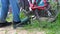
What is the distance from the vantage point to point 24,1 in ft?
23.7

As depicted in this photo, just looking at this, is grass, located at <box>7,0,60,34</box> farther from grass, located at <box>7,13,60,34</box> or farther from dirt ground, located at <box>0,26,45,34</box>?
dirt ground, located at <box>0,26,45,34</box>

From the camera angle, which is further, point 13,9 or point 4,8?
point 4,8

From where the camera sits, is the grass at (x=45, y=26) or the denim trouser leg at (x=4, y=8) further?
the denim trouser leg at (x=4, y=8)

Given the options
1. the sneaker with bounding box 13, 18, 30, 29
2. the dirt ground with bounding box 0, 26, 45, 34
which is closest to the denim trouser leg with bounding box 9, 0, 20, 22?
the sneaker with bounding box 13, 18, 30, 29

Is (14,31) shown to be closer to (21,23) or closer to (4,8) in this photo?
(21,23)

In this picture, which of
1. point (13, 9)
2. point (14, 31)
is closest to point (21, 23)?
point (14, 31)

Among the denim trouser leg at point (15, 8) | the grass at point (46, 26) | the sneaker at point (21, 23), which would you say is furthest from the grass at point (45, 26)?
the denim trouser leg at point (15, 8)

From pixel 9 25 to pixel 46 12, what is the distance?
1218 millimetres

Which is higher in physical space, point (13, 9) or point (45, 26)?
A: point (13, 9)

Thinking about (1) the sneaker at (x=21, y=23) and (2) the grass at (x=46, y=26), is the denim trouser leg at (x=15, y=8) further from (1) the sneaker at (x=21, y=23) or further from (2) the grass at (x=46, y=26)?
(2) the grass at (x=46, y=26)

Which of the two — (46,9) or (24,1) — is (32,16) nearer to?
(46,9)

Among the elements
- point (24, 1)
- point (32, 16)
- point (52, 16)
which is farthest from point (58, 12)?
point (24, 1)

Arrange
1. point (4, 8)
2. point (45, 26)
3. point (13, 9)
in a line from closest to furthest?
point (13, 9)
point (4, 8)
point (45, 26)

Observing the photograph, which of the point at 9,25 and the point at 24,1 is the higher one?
the point at 24,1
